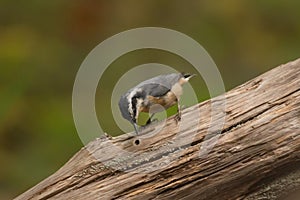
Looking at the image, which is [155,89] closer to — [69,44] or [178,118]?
[178,118]

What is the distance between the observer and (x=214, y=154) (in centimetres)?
157

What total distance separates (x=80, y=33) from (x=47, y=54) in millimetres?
192

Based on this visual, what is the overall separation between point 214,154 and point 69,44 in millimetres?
2409

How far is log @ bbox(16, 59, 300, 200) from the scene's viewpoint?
1.55 metres

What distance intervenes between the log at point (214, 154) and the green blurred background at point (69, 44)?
1.90 meters

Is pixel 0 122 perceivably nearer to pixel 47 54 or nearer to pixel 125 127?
pixel 47 54

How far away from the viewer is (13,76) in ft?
12.6

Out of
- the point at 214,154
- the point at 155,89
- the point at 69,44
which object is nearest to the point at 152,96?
the point at 155,89

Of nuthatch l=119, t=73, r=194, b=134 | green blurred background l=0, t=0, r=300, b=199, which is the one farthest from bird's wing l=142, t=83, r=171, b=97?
green blurred background l=0, t=0, r=300, b=199

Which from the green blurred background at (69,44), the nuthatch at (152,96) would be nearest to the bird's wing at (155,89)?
the nuthatch at (152,96)

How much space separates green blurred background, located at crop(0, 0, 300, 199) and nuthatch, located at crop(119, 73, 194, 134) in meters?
1.87

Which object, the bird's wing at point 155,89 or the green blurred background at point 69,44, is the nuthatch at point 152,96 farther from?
the green blurred background at point 69,44

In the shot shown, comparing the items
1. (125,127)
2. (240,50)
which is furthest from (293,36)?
(125,127)

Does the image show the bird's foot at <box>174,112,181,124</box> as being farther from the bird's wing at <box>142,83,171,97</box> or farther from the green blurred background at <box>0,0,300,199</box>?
the green blurred background at <box>0,0,300,199</box>
